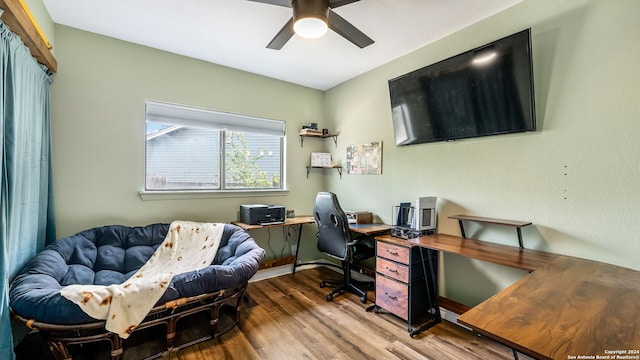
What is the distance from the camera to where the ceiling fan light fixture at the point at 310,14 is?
63.6 inches

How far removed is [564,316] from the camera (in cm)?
96

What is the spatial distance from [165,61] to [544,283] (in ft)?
12.1

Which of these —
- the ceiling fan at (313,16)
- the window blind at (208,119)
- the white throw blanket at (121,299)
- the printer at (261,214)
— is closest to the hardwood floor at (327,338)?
the white throw blanket at (121,299)

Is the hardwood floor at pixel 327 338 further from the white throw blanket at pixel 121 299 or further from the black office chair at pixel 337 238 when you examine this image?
the white throw blanket at pixel 121 299

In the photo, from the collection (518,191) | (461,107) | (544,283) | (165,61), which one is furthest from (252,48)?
(544,283)

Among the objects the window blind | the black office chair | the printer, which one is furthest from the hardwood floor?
the window blind

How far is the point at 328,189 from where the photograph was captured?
13.6 ft

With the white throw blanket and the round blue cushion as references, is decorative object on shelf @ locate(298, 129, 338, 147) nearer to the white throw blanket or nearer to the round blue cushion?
the round blue cushion

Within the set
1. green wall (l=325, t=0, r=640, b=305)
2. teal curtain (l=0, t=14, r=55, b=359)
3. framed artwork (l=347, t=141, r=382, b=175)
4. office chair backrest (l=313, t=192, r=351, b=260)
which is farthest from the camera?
framed artwork (l=347, t=141, r=382, b=175)

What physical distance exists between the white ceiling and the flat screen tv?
1.11ft

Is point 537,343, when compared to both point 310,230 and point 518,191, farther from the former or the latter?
point 310,230

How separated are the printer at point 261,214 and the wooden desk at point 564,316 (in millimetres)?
2443

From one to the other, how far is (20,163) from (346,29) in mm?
2374

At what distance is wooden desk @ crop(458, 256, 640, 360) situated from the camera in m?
0.80
